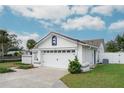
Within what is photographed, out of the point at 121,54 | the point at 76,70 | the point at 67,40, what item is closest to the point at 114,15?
the point at 121,54

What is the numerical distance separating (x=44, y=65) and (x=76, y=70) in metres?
6.39

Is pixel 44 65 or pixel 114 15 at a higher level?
pixel 114 15

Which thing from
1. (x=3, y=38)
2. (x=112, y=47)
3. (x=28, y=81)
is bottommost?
(x=28, y=81)

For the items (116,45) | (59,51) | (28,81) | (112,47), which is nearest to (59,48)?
(59,51)

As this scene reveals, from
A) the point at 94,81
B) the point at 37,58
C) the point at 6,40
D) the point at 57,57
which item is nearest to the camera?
the point at 94,81

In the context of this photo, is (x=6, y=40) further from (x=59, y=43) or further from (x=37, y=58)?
(x=59, y=43)

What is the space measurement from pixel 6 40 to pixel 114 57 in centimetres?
2183

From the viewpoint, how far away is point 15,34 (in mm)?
41406

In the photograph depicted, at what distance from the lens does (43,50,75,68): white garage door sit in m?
18.0

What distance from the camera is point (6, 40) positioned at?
37812 mm

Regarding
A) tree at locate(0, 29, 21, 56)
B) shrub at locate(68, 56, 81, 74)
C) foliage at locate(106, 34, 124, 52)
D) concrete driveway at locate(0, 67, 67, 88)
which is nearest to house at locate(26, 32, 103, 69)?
shrub at locate(68, 56, 81, 74)

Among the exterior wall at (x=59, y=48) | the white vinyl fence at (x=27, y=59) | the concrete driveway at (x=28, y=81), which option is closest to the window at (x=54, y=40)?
the exterior wall at (x=59, y=48)
